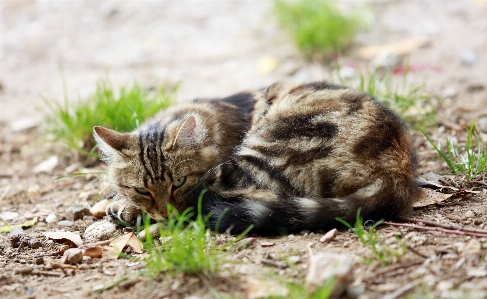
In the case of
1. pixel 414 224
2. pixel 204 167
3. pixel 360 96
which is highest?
pixel 360 96

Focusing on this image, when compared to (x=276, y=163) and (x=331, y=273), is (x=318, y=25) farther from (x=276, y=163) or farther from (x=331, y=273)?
(x=331, y=273)

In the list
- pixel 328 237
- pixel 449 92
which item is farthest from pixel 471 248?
pixel 449 92

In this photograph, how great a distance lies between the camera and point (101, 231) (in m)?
3.58

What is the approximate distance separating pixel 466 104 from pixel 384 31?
8.02 ft

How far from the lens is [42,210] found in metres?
4.21

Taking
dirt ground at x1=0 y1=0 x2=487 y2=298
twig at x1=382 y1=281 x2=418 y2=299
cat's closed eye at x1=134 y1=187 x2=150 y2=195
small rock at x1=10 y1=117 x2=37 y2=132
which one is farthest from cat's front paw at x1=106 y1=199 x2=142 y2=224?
small rock at x1=10 y1=117 x2=37 y2=132

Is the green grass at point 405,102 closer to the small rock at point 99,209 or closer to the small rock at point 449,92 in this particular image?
the small rock at point 449,92

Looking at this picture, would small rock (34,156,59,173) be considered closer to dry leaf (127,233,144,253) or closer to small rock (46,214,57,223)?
small rock (46,214,57,223)

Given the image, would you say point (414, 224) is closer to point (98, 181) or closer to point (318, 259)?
point (318, 259)

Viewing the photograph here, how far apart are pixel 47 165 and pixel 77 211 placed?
144 centimetres

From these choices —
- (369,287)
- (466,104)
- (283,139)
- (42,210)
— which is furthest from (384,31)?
(369,287)

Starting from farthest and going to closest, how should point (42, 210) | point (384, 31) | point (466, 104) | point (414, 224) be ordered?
point (384, 31)
point (466, 104)
point (42, 210)
point (414, 224)

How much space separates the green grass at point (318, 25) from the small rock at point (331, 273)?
4.78 metres

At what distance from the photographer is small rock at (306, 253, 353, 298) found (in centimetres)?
232
